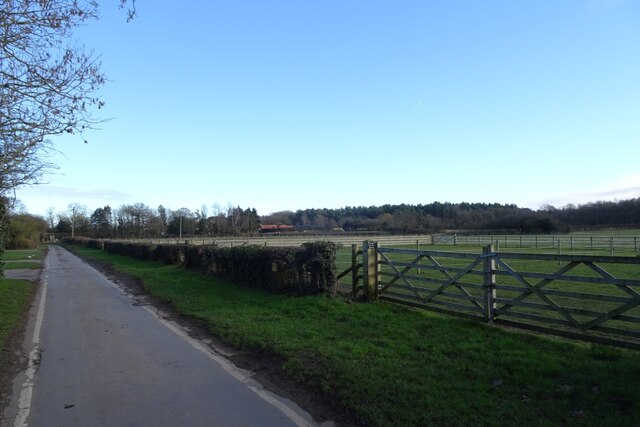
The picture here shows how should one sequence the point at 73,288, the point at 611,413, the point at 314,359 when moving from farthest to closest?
the point at 73,288 → the point at 314,359 → the point at 611,413

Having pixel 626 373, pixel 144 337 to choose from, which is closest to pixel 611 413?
pixel 626 373

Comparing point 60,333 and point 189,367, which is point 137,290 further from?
point 189,367

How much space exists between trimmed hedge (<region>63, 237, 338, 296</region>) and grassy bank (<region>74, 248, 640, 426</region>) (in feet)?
5.77

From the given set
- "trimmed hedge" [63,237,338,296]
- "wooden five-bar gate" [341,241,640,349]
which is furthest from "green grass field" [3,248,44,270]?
"wooden five-bar gate" [341,241,640,349]

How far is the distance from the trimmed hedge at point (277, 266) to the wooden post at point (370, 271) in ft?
2.73

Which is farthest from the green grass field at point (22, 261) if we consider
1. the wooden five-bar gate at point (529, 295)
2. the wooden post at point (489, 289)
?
the wooden post at point (489, 289)

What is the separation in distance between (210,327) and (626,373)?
7.02 metres

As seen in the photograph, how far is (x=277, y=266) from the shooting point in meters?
12.8

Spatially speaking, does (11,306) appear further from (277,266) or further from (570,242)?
(570,242)

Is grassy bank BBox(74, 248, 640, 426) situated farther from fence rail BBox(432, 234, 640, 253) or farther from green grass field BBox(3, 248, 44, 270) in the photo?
fence rail BBox(432, 234, 640, 253)

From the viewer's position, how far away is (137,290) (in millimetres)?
16406

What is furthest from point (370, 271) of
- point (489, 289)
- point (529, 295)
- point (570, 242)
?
point (570, 242)

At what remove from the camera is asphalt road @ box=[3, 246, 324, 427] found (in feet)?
15.8

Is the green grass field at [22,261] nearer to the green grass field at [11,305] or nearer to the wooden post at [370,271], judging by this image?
the green grass field at [11,305]
